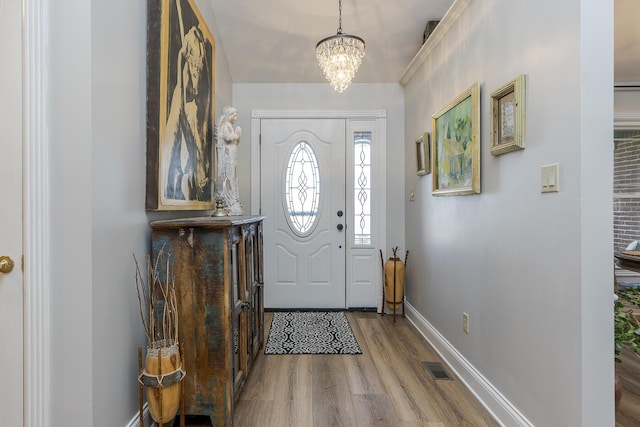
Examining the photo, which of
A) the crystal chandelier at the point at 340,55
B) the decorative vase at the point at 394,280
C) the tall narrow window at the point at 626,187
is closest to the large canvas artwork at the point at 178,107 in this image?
the crystal chandelier at the point at 340,55

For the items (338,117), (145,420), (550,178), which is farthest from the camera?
(338,117)

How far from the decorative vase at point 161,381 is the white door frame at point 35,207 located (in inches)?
14.3

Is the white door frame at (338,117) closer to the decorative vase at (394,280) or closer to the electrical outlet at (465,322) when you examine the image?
the decorative vase at (394,280)

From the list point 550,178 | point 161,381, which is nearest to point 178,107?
point 161,381

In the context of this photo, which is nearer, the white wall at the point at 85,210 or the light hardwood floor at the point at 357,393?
the white wall at the point at 85,210

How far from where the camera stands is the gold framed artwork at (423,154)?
302 centimetres

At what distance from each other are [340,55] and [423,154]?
1226mm

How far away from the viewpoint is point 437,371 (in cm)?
242

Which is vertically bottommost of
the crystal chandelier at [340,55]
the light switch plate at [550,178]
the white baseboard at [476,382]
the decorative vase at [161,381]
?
the white baseboard at [476,382]

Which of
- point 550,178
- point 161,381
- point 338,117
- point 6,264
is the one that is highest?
point 338,117

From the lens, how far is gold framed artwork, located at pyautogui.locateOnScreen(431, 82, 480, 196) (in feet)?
6.91

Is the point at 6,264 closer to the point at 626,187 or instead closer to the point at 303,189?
the point at 303,189

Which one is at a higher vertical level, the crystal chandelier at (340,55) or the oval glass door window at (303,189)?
the crystal chandelier at (340,55)

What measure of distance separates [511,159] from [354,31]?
224 cm
